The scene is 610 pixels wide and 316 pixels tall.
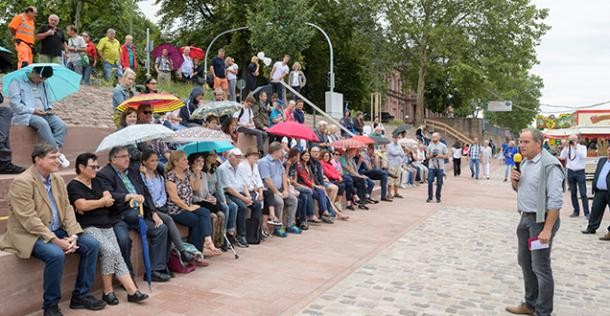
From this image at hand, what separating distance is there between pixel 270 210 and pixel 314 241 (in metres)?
0.95

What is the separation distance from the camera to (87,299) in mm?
5188

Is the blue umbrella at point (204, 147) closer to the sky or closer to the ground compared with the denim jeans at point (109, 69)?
closer to the ground

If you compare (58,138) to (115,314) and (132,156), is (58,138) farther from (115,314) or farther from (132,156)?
(115,314)

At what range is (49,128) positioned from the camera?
746 centimetres

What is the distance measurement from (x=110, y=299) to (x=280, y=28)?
18.3 metres

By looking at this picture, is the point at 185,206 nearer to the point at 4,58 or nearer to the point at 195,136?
the point at 195,136

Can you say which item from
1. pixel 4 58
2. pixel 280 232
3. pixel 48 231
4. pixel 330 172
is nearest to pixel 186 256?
pixel 48 231

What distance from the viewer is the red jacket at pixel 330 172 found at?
12.0 meters

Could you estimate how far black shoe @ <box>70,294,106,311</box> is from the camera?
5148 millimetres

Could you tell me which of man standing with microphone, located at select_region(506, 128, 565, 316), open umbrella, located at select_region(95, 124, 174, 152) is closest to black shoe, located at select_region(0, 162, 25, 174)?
open umbrella, located at select_region(95, 124, 174, 152)

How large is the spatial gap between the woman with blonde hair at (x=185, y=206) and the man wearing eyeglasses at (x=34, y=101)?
1711 mm

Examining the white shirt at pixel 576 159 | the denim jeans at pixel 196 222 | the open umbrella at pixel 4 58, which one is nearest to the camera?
the denim jeans at pixel 196 222

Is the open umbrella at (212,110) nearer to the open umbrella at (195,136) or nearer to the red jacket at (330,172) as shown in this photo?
the open umbrella at (195,136)

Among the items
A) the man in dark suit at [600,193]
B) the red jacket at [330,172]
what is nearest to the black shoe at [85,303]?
the red jacket at [330,172]
